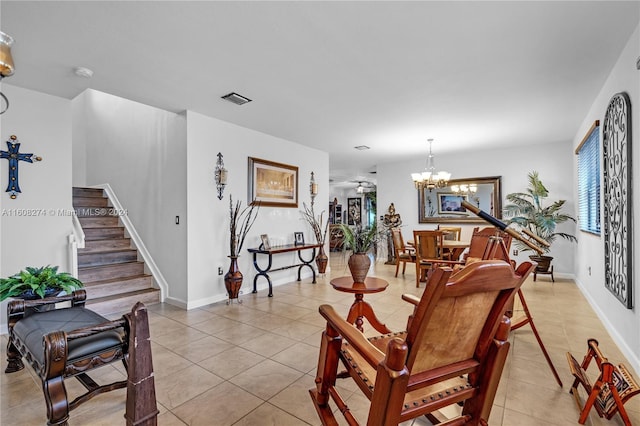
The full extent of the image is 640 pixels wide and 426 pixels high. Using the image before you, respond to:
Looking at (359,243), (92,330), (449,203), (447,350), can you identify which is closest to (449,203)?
(449,203)

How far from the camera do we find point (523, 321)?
233 centimetres

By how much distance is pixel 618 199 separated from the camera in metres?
2.59

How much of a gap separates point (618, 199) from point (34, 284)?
4.69 metres

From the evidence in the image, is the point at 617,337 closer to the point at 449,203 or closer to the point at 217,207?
the point at 449,203

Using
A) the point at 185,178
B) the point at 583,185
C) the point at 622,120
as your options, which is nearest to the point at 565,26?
the point at 622,120

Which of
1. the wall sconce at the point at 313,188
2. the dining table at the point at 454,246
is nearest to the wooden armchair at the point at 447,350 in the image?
the dining table at the point at 454,246

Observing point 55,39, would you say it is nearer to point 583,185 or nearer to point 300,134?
point 300,134

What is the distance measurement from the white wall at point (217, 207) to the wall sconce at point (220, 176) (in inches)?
2.4

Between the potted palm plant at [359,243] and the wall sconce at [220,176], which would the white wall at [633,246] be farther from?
the wall sconce at [220,176]

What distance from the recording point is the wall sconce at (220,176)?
4176 mm

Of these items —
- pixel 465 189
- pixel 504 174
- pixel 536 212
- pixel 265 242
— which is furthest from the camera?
pixel 465 189

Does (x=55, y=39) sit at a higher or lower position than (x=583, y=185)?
higher

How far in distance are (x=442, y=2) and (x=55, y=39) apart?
2.74 metres

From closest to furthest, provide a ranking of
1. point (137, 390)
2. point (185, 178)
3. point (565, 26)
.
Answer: point (137, 390), point (565, 26), point (185, 178)
